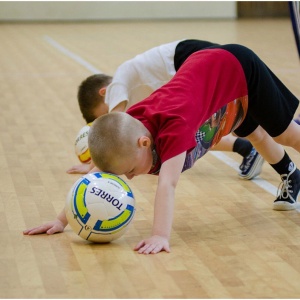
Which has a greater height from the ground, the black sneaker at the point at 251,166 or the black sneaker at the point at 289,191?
the black sneaker at the point at 289,191

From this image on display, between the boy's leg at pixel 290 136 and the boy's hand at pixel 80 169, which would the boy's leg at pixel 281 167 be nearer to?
the boy's leg at pixel 290 136

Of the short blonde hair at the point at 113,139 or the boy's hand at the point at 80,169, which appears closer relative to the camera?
the short blonde hair at the point at 113,139

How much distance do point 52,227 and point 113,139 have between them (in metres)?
0.54

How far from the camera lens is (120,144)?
295cm

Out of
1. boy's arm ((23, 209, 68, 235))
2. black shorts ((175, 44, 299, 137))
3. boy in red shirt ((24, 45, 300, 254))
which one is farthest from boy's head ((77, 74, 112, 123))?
boy's arm ((23, 209, 68, 235))

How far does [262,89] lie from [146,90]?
3.47ft

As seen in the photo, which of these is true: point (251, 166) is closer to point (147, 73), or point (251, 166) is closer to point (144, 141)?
point (147, 73)

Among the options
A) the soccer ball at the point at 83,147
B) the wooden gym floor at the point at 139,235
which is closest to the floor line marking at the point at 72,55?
the wooden gym floor at the point at 139,235

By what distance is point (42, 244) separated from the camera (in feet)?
10.2

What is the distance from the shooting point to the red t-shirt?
119 inches

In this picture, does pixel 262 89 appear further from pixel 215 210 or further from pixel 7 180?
pixel 7 180

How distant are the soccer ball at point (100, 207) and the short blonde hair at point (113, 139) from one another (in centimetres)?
8

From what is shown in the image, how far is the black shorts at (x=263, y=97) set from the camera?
3.37 metres

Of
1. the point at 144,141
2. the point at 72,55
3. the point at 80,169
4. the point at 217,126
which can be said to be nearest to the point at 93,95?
the point at 80,169
